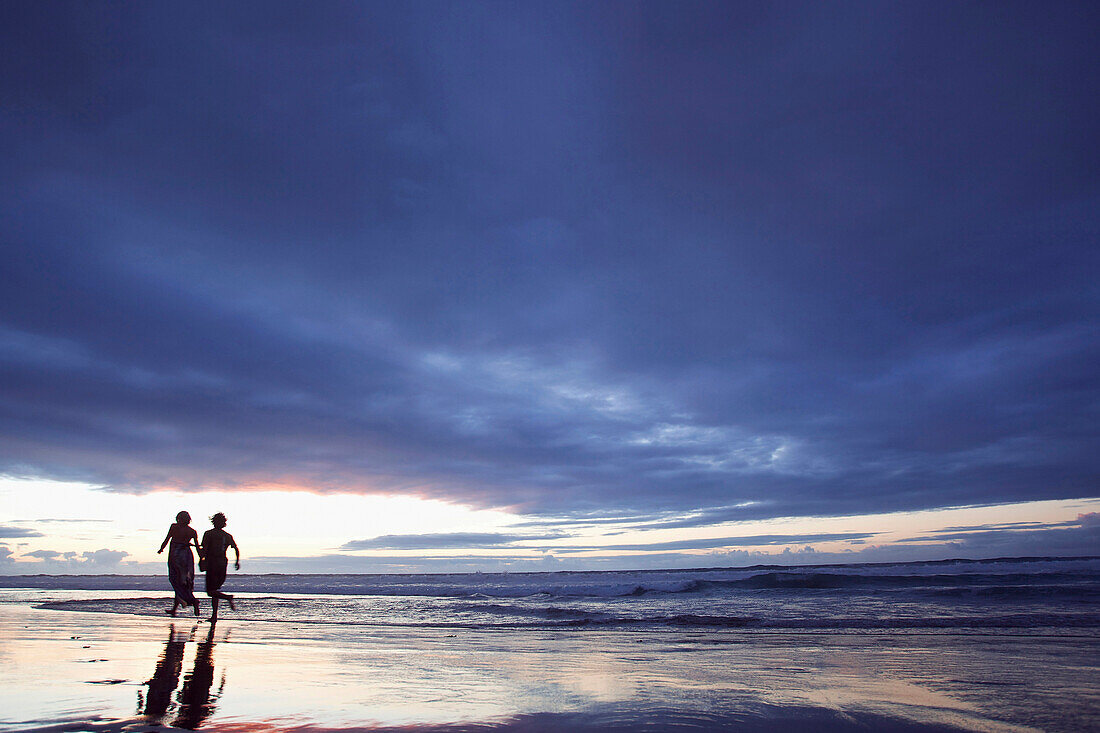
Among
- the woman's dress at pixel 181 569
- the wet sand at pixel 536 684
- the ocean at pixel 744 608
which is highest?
the woman's dress at pixel 181 569

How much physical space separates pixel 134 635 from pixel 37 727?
8.35 m

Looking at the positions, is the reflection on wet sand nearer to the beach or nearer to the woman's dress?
the beach

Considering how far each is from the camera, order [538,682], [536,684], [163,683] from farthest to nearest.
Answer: [538,682]
[536,684]
[163,683]

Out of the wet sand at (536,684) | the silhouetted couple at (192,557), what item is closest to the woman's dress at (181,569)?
the silhouetted couple at (192,557)

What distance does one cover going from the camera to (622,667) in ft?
26.5

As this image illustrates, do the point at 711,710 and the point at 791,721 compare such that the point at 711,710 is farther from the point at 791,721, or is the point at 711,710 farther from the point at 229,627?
the point at 229,627

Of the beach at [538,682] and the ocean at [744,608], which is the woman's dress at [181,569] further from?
the ocean at [744,608]

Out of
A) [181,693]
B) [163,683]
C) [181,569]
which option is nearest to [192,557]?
[181,569]

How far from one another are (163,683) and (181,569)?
770 cm

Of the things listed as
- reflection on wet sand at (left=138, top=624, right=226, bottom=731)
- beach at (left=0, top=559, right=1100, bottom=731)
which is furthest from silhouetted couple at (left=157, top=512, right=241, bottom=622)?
reflection on wet sand at (left=138, top=624, right=226, bottom=731)

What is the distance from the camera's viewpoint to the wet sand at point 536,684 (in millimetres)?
4805

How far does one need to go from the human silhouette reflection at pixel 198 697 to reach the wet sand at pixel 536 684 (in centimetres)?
2

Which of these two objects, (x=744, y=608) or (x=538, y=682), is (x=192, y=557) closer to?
(x=538, y=682)

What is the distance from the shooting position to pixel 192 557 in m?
13.0
